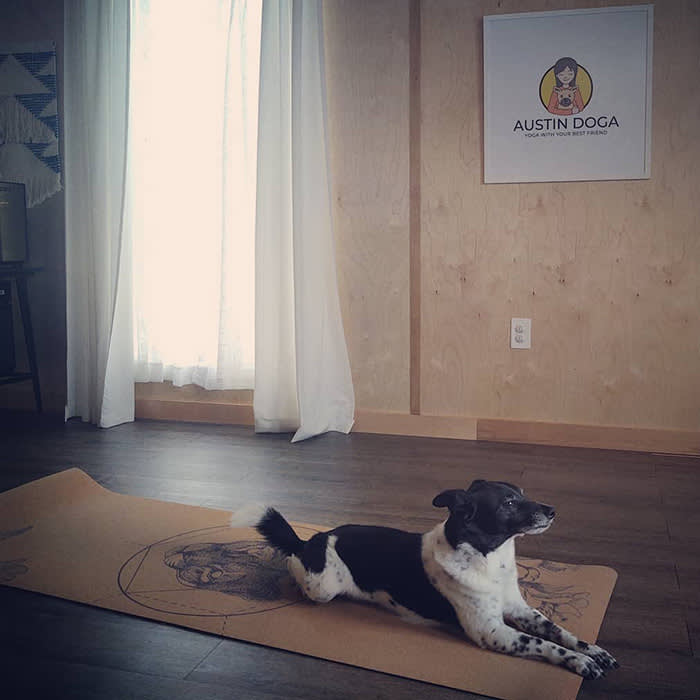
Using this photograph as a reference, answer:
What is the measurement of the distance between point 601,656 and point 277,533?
0.73 m

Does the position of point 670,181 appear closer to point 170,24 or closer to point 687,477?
point 687,477

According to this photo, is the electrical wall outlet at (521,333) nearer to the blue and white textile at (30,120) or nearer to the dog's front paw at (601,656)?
the dog's front paw at (601,656)

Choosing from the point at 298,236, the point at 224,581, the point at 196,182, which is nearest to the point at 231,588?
the point at 224,581

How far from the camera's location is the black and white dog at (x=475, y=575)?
160 centimetres

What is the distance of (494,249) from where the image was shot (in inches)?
132

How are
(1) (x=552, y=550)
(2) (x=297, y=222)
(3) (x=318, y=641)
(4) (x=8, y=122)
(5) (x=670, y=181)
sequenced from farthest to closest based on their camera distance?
(4) (x=8, y=122) < (2) (x=297, y=222) < (5) (x=670, y=181) < (1) (x=552, y=550) < (3) (x=318, y=641)

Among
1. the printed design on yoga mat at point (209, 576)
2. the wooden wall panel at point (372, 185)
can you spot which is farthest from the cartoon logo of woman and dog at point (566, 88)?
the printed design on yoga mat at point (209, 576)

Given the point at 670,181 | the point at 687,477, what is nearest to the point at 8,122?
the point at 670,181

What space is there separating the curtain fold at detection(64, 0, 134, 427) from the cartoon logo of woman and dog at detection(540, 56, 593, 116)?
5.92 ft

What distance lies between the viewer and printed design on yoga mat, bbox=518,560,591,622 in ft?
5.90

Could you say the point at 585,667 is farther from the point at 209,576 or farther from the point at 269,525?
the point at 209,576

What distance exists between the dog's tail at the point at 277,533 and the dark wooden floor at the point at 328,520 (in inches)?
10.1

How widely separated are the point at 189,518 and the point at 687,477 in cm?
169

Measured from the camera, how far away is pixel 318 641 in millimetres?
1687
